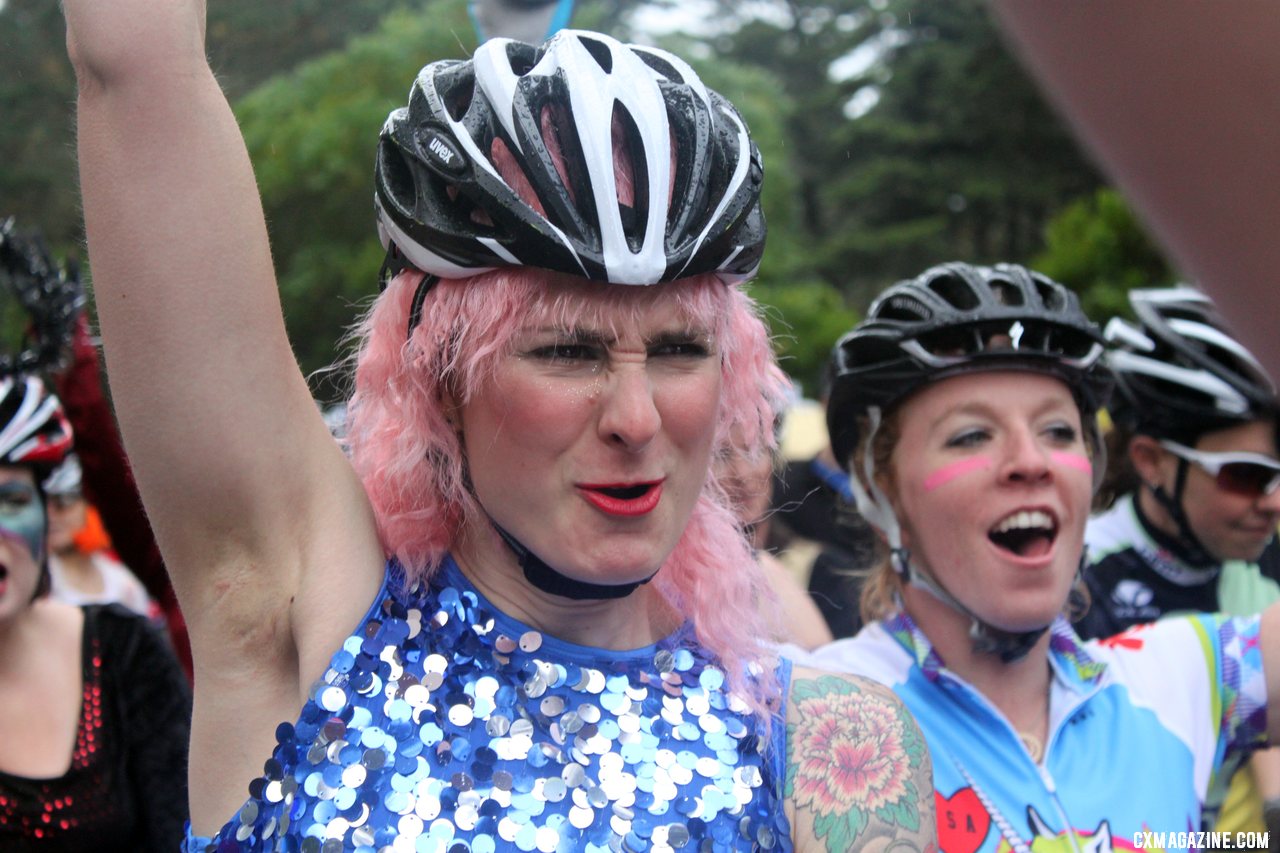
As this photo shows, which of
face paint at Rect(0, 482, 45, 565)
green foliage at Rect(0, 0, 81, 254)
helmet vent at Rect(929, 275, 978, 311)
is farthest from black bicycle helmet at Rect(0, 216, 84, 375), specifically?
green foliage at Rect(0, 0, 81, 254)

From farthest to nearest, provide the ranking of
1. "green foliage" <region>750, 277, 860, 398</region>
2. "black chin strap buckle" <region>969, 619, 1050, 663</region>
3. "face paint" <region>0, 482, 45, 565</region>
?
1. "green foliage" <region>750, 277, 860, 398</region>
2. "face paint" <region>0, 482, 45, 565</region>
3. "black chin strap buckle" <region>969, 619, 1050, 663</region>

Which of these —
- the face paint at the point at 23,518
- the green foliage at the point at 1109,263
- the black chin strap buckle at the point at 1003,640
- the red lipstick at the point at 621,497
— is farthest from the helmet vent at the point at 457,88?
the green foliage at the point at 1109,263

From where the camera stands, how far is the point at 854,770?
2090 millimetres

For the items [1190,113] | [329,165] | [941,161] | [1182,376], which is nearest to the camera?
[1190,113]

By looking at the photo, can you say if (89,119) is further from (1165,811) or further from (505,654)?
(1165,811)

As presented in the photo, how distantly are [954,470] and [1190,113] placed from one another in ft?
8.27

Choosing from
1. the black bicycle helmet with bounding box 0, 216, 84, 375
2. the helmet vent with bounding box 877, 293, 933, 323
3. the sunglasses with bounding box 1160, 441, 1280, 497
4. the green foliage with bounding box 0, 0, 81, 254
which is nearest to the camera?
the helmet vent with bounding box 877, 293, 933, 323

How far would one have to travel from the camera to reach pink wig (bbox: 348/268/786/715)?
2035mm

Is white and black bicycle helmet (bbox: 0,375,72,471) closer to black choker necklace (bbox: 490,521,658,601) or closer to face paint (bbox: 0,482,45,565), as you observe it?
face paint (bbox: 0,482,45,565)

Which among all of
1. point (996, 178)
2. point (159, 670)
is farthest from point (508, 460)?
point (996, 178)

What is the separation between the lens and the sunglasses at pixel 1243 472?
13.9 ft

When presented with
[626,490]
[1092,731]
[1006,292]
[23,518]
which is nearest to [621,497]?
[626,490]

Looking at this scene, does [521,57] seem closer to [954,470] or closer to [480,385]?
[480,385]
